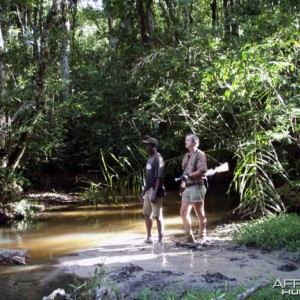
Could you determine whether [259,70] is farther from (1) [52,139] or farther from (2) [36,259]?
(1) [52,139]

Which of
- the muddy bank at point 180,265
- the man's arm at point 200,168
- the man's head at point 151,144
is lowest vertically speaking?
the muddy bank at point 180,265

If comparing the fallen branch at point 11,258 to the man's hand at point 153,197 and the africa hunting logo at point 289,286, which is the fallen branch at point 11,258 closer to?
the man's hand at point 153,197

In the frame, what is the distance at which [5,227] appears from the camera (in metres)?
11.0

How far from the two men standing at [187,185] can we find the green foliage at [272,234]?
30.7 inches

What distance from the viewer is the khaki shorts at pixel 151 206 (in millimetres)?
7652

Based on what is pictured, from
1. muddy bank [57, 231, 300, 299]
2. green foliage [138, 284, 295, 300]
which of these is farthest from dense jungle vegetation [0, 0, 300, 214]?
green foliage [138, 284, 295, 300]

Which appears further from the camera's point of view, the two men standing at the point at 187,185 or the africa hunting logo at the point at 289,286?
the two men standing at the point at 187,185

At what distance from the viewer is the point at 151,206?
305 inches

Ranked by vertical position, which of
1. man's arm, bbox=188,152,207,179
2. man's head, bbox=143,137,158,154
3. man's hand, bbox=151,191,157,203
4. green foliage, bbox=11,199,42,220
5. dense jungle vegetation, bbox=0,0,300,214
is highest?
dense jungle vegetation, bbox=0,0,300,214

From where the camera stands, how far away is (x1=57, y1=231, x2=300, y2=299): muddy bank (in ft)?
18.0

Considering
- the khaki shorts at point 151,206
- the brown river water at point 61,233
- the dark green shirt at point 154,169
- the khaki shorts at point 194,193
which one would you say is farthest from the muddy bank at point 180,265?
the dark green shirt at point 154,169

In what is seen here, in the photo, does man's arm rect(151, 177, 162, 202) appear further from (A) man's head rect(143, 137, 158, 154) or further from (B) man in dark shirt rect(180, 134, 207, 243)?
(A) man's head rect(143, 137, 158, 154)

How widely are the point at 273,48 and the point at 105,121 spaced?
9994 mm

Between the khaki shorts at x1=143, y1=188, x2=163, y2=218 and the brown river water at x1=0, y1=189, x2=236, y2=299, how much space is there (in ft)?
4.21
